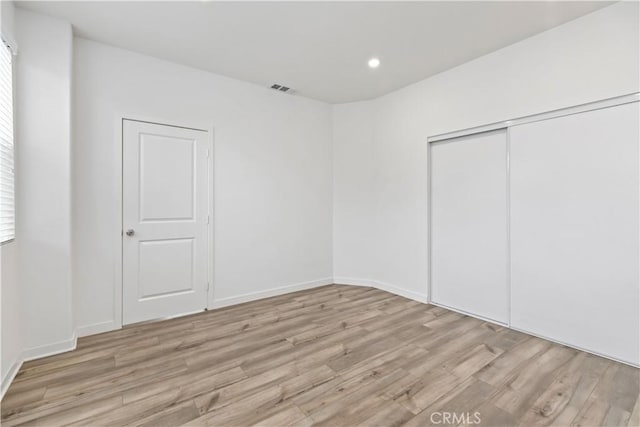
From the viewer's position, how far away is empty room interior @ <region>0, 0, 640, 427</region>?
2037 millimetres

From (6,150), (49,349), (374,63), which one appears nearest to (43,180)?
(6,150)

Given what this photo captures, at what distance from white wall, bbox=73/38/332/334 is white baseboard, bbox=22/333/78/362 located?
0.29 metres

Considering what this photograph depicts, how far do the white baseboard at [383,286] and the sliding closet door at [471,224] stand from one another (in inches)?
7.3

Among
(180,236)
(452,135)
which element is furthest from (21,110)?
(452,135)

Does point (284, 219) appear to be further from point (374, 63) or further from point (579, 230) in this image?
point (579, 230)

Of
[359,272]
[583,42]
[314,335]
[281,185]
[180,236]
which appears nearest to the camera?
[583,42]

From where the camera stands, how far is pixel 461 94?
11.1 ft

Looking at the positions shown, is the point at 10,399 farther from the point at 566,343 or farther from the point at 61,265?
the point at 566,343

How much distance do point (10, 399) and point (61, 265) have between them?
3.31ft

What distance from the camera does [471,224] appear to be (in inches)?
133

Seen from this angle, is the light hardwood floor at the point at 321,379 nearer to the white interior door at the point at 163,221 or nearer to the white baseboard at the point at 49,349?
the white baseboard at the point at 49,349

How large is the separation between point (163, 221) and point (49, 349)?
142cm

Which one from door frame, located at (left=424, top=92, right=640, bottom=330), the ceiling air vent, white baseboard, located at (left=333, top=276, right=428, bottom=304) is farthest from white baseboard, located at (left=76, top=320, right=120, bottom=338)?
door frame, located at (left=424, top=92, right=640, bottom=330)

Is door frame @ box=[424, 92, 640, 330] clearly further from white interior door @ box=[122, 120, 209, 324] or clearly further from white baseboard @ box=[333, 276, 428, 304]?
white interior door @ box=[122, 120, 209, 324]
